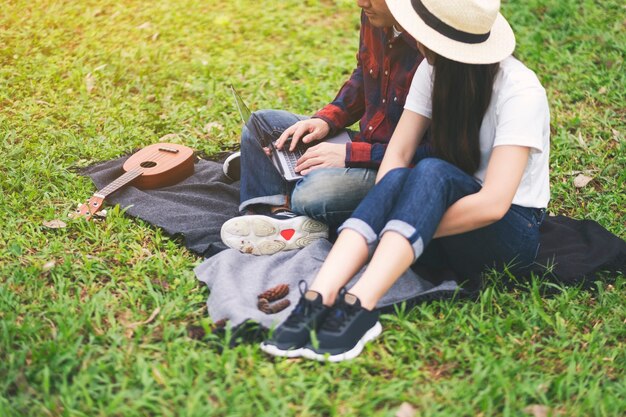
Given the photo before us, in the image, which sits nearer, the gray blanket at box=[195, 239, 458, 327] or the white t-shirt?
the white t-shirt

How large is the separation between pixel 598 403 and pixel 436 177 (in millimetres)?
969

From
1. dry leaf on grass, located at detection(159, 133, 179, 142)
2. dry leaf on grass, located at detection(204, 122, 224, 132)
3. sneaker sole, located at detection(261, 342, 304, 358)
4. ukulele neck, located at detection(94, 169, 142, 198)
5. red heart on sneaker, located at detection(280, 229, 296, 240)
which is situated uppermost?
ukulele neck, located at detection(94, 169, 142, 198)

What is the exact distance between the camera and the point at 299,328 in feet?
8.59

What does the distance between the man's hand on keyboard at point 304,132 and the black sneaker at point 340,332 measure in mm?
1115

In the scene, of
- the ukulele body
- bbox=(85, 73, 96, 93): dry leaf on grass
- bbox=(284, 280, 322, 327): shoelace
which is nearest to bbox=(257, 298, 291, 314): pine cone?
bbox=(284, 280, 322, 327): shoelace

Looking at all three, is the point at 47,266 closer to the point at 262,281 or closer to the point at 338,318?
the point at 262,281

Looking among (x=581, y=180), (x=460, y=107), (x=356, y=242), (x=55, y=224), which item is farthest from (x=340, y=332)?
(x=581, y=180)

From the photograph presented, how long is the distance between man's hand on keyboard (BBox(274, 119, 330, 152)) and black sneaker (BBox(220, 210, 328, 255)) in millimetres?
403

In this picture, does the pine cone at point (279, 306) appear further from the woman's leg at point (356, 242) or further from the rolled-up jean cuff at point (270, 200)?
the rolled-up jean cuff at point (270, 200)

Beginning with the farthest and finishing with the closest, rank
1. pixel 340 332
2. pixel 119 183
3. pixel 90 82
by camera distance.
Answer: pixel 90 82 → pixel 119 183 → pixel 340 332

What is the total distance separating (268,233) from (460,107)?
103 centimetres

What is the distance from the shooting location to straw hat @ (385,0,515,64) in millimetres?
2711

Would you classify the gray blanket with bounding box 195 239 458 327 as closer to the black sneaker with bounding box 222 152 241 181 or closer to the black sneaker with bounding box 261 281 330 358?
the black sneaker with bounding box 261 281 330 358

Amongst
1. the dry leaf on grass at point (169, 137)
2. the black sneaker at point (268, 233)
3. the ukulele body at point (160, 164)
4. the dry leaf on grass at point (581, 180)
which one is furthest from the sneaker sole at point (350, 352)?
the dry leaf on grass at point (169, 137)
